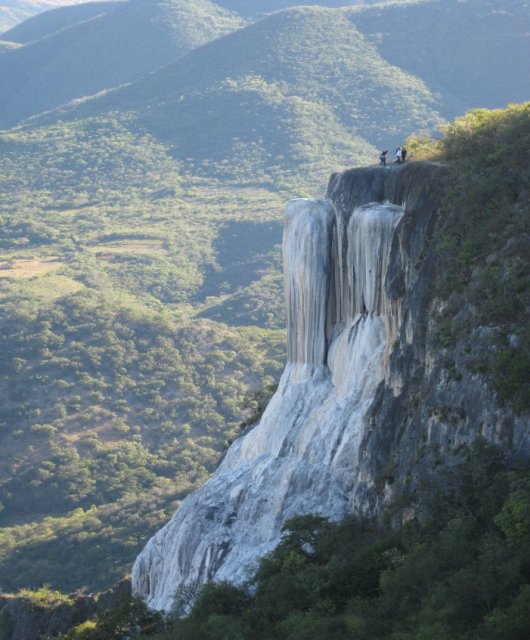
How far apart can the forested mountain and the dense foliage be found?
53.1 feet

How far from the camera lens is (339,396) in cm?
2738

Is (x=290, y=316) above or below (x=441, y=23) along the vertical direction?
below

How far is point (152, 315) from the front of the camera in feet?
366

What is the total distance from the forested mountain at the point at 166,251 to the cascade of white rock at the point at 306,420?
34.4 feet

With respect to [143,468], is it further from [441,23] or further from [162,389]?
[441,23]

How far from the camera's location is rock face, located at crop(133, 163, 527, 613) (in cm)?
2441

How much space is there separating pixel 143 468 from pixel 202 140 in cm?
10552

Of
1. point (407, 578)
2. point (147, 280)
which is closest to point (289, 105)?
point (147, 280)

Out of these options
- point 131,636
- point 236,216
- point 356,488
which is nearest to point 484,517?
point 356,488

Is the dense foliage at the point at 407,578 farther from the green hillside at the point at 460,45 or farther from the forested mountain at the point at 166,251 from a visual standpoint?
the green hillside at the point at 460,45

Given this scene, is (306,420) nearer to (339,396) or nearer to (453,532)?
(339,396)

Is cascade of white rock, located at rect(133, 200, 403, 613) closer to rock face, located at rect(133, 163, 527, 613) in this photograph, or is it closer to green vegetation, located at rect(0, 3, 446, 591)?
rock face, located at rect(133, 163, 527, 613)

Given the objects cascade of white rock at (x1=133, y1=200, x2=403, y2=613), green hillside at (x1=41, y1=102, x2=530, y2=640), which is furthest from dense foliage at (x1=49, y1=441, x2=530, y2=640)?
cascade of white rock at (x1=133, y1=200, x2=403, y2=613)

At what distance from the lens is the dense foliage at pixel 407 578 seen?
58.5 ft
